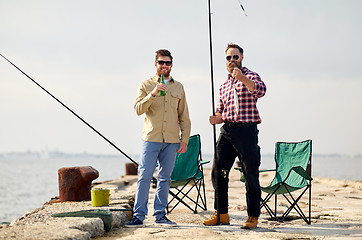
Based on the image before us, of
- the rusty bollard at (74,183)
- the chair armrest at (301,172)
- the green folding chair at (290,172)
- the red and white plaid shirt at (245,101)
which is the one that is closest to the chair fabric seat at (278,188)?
the green folding chair at (290,172)

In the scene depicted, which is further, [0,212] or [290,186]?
[0,212]

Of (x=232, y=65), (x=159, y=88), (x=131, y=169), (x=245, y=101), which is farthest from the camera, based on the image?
(x=131, y=169)

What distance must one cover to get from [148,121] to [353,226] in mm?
2140

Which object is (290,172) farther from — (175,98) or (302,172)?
(175,98)

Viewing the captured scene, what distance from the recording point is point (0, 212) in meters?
17.2

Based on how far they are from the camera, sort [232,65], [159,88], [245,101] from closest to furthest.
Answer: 1. [159,88]
2. [245,101]
3. [232,65]

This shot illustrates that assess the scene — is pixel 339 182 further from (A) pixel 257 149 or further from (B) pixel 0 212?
(B) pixel 0 212

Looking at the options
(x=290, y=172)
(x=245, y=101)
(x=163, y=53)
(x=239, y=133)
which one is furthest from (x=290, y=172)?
(x=163, y=53)

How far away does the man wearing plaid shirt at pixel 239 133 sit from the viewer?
3781mm

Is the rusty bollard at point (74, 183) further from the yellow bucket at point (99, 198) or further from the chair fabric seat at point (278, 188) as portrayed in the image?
the chair fabric seat at point (278, 188)

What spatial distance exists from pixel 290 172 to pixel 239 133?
961mm

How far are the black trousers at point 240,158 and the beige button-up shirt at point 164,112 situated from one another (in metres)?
0.39

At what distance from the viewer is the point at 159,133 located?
3.95 meters

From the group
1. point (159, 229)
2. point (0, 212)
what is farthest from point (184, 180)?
point (0, 212)
